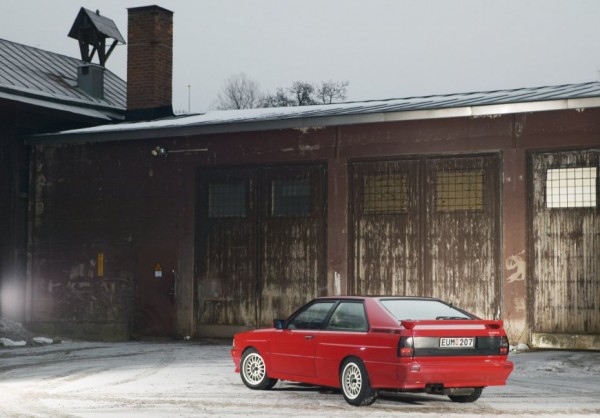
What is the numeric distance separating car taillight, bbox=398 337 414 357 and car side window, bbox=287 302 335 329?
1.67 m

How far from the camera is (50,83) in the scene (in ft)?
98.1

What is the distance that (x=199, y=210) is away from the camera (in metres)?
24.5

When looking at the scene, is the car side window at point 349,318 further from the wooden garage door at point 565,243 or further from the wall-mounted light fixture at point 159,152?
the wall-mounted light fixture at point 159,152

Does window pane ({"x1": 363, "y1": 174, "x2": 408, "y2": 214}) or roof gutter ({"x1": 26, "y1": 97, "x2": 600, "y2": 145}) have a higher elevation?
roof gutter ({"x1": 26, "y1": 97, "x2": 600, "y2": 145})

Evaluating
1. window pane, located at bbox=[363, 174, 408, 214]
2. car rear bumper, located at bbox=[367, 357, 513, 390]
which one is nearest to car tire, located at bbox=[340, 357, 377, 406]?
car rear bumper, located at bbox=[367, 357, 513, 390]

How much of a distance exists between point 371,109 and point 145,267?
6.88 m

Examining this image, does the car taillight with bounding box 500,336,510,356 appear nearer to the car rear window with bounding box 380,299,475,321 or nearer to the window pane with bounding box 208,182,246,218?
the car rear window with bounding box 380,299,475,321

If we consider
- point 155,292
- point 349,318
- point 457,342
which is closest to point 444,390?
point 457,342

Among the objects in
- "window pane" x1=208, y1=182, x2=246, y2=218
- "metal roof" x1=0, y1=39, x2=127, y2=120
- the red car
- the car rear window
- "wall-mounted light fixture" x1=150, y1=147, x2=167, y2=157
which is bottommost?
the red car

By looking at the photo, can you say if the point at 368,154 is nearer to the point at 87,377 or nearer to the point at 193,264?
the point at 193,264

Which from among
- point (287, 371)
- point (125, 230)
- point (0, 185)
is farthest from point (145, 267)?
point (287, 371)

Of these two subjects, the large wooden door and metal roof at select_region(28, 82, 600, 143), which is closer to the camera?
metal roof at select_region(28, 82, 600, 143)

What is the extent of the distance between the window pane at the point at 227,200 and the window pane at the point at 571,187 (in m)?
7.25

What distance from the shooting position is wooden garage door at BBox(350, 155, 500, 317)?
822 inches
